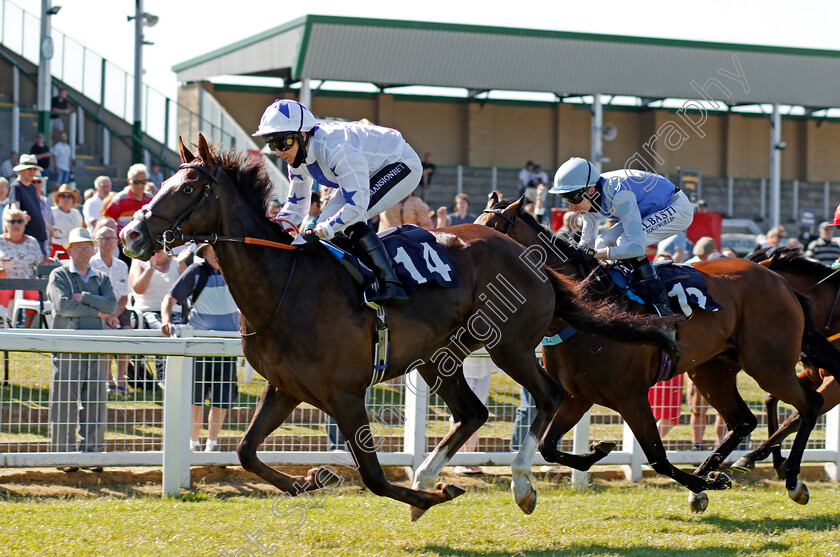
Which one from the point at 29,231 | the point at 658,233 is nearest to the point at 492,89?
the point at 29,231

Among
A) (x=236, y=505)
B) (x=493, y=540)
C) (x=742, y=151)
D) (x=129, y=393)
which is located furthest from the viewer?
(x=742, y=151)

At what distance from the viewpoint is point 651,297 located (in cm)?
576

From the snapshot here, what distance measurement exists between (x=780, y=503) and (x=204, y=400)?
3.84 meters

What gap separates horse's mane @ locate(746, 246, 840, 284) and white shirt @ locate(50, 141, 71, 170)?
32.5 feet

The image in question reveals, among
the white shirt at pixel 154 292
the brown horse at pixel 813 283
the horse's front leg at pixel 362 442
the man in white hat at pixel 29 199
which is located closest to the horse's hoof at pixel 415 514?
the horse's front leg at pixel 362 442

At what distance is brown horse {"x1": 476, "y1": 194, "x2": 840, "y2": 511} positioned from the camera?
5.58 meters

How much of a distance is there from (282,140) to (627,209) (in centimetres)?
217

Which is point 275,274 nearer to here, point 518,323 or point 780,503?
point 518,323

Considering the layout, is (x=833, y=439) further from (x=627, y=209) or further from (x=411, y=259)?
(x=411, y=259)

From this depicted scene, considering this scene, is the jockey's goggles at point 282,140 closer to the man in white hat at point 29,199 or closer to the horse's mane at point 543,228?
the horse's mane at point 543,228

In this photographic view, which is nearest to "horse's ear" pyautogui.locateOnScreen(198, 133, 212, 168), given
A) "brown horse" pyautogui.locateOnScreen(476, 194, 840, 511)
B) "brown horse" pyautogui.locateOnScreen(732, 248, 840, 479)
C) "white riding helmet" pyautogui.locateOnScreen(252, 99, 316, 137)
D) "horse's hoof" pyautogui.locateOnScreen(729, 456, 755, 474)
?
"white riding helmet" pyautogui.locateOnScreen(252, 99, 316, 137)

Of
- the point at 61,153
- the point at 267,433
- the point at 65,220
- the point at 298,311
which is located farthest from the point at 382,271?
the point at 61,153

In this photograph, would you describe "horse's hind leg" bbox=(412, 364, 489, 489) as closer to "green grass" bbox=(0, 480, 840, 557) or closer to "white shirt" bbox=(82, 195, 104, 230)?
"green grass" bbox=(0, 480, 840, 557)

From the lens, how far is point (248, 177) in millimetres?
4664
